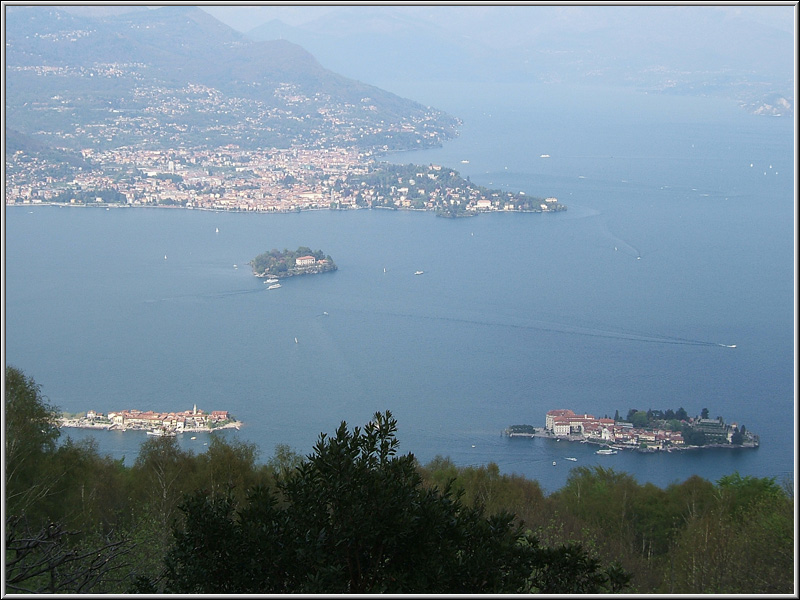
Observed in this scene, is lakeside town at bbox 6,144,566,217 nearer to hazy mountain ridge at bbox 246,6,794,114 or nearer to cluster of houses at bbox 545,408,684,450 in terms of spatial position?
hazy mountain ridge at bbox 246,6,794,114

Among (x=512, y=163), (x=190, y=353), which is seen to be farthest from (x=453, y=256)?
(x=512, y=163)

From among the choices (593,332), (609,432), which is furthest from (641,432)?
(593,332)

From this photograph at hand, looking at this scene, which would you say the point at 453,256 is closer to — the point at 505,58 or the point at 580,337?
the point at 580,337

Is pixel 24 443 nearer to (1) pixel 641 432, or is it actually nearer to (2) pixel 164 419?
(2) pixel 164 419

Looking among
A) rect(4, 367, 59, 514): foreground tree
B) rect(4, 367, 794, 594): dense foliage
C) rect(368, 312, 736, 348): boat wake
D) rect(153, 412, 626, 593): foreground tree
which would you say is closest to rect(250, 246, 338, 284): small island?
rect(368, 312, 736, 348): boat wake

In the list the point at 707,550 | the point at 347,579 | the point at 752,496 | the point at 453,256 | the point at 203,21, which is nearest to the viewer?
the point at 347,579

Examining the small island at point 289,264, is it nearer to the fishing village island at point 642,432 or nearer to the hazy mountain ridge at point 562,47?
the fishing village island at point 642,432
